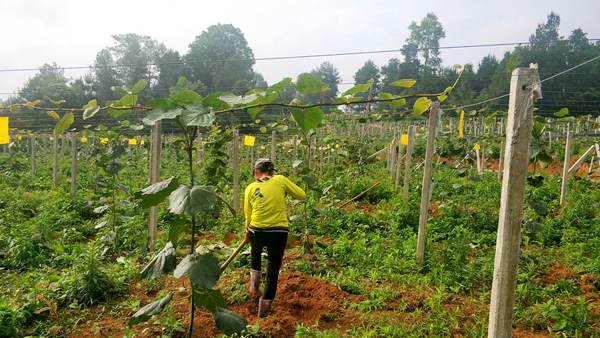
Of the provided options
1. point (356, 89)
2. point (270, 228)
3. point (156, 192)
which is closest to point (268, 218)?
point (270, 228)

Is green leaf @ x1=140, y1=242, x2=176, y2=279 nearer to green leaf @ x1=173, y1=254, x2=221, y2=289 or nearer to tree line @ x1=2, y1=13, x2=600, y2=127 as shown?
green leaf @ x1=173, y1=254, x2=221, y2=289

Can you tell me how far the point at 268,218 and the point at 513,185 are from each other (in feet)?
7.03

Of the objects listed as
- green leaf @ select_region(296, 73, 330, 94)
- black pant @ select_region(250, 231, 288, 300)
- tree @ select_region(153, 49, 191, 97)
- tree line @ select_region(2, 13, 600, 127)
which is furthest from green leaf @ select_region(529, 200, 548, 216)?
tree @ select_region(153, 49, 191, 97)

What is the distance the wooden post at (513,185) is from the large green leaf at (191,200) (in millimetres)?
1281

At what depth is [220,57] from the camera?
42875 millimetres

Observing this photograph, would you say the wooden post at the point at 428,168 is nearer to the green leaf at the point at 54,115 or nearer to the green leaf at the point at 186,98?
the green leaf at the point at 186,98

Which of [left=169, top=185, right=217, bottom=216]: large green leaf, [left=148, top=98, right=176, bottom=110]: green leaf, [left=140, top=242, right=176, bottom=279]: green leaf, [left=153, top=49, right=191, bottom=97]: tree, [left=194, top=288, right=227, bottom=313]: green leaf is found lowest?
[left=194, top=288, right=227, bottom=313]: green leaf

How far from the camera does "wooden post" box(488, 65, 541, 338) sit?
1.77 m

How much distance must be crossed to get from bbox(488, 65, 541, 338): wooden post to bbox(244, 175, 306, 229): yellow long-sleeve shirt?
6.57ft

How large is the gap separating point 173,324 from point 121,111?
2.00 metres

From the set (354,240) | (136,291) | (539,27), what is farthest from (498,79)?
(136,291)

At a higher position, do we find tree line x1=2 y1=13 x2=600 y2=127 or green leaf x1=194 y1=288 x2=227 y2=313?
tree line x1=2 y1=13 x2=600 y2=127

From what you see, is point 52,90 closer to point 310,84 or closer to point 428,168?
point 428,168

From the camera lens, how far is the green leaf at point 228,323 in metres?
1.95
